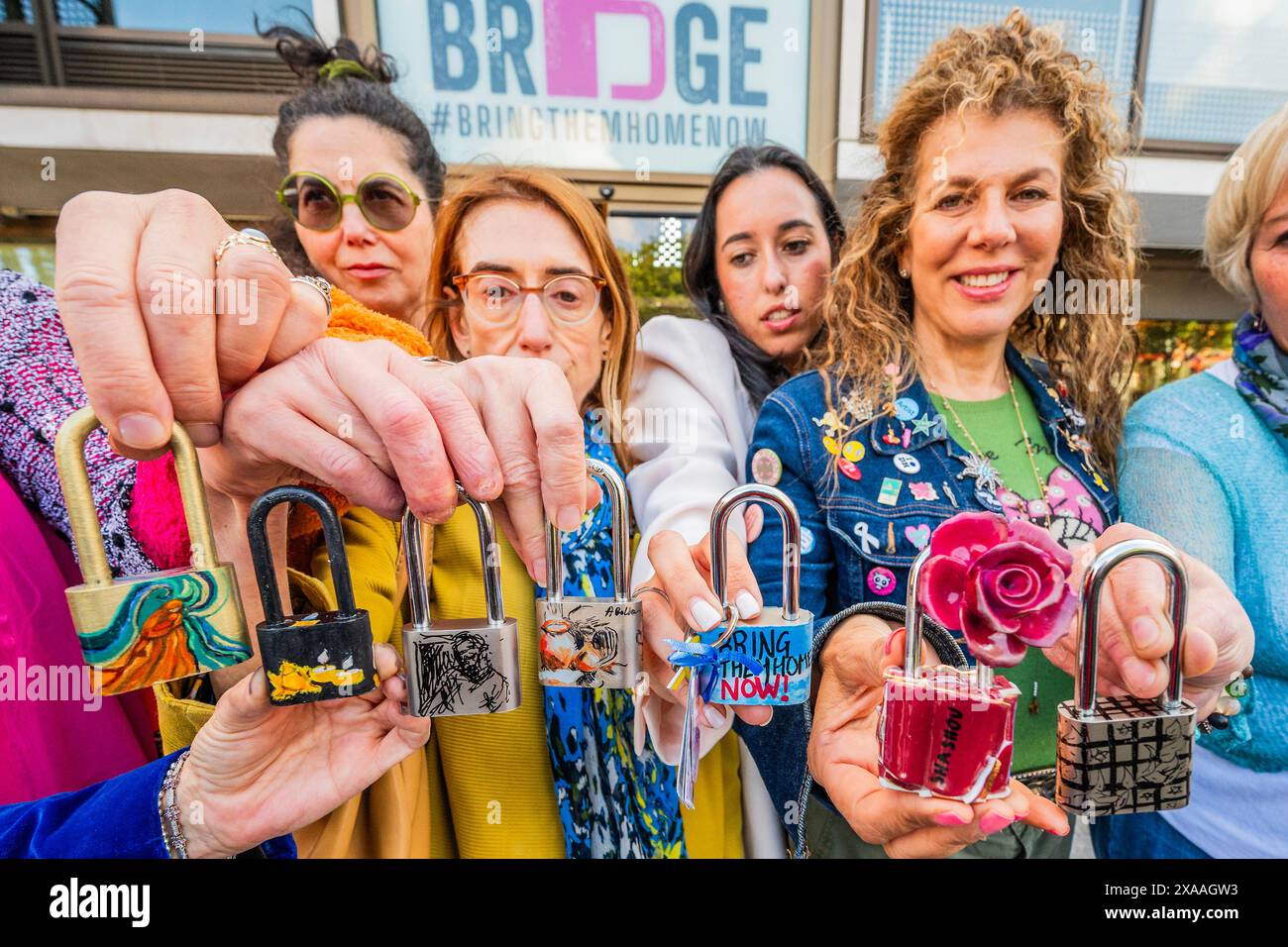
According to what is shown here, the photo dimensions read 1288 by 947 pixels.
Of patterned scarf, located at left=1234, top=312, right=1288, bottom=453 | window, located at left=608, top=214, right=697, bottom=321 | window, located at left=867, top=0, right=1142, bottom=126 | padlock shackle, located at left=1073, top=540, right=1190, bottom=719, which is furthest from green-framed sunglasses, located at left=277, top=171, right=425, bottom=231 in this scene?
patterned scarf, located at left=1234, top=312, right=1288, bottom=453

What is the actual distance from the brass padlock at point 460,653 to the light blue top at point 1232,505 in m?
1.19

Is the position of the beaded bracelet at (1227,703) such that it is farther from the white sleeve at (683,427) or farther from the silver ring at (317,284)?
the silver ring at (317,284)

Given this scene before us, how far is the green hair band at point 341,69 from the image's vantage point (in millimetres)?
1085

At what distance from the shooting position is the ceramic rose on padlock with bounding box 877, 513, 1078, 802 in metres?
0.65

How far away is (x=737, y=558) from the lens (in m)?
0.84

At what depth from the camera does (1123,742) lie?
0.71 meters

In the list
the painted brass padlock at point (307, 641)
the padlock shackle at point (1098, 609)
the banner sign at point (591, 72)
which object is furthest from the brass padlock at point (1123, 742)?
the banner sign at point (591, 72)

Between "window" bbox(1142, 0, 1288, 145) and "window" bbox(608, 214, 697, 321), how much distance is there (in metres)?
1.03

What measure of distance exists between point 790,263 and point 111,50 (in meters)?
1.42

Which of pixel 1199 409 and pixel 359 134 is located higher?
pixel 359 134

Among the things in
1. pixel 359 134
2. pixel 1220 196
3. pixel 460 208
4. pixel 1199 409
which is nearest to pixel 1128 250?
pixel 1220 196

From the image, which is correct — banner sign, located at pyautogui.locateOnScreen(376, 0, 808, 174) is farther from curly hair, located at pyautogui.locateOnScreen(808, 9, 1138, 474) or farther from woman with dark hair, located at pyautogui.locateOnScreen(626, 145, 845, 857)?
curly hair, located at pyautogui.locateOnScreen(808, 9, 1138, 474)

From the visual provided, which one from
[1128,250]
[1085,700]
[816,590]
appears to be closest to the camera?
[1085,700]
